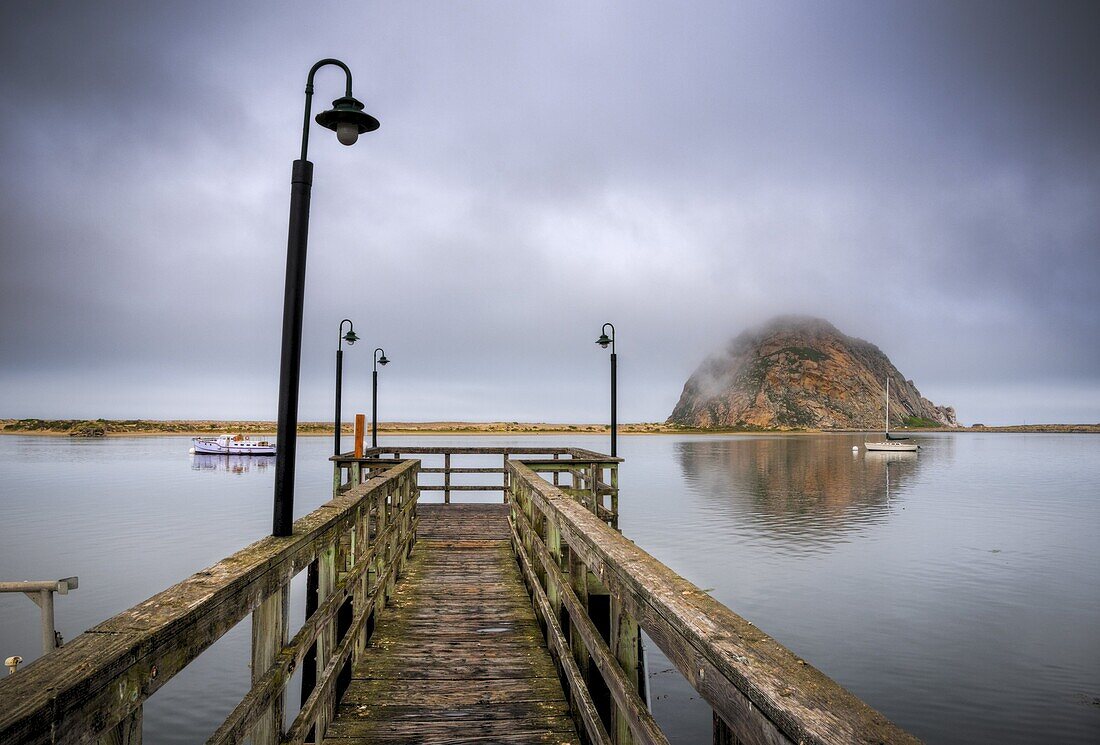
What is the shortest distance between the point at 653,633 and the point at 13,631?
44.4ft

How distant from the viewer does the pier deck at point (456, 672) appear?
3920 millimetres

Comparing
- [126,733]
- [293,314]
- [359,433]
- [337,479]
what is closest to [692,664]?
[126,733]

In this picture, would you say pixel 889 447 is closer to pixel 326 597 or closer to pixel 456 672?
pixel 456 672

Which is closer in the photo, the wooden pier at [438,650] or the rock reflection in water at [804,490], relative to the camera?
the wooden pier at [438,650]

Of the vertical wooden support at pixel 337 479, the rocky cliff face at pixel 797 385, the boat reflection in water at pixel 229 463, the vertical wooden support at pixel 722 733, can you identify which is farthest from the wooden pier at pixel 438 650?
the rocky cliff face at pixel 797 385

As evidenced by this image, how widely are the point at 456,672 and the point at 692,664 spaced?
12.0 feet

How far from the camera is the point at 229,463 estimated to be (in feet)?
161

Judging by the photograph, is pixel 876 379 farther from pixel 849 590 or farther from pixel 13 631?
pixel 13 631

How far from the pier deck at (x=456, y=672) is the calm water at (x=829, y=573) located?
10.1 ft

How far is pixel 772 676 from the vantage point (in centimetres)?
143

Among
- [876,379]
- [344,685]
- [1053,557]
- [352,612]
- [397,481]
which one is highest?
[876,379]

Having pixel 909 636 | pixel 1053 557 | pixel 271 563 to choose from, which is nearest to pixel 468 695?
pixel 271 563

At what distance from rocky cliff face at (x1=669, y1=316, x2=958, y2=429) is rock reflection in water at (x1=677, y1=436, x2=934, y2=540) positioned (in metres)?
107

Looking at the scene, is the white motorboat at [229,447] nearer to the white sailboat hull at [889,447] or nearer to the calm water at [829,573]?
the calm water at [829,573]
